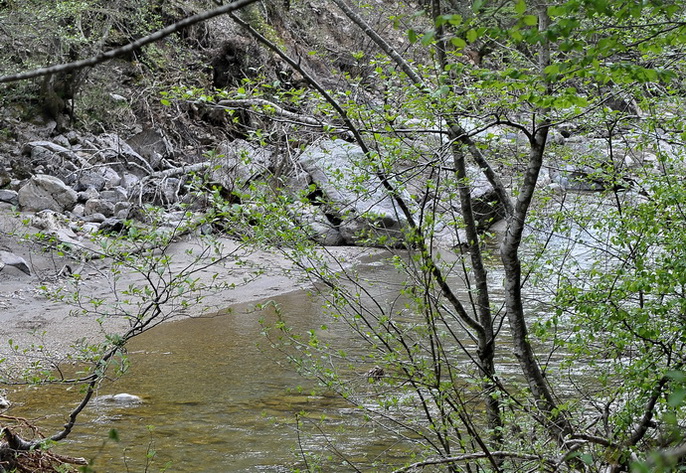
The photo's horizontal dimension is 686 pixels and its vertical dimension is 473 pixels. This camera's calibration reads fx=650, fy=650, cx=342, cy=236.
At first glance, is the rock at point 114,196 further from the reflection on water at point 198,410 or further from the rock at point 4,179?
the reflection on water at point 198,410

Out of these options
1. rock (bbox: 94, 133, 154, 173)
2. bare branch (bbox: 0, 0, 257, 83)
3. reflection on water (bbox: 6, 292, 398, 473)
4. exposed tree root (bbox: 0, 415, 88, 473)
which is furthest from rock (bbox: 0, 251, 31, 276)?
bare branch (bbox: 0, 0, 257, 83)

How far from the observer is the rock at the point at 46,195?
1384 centimetres

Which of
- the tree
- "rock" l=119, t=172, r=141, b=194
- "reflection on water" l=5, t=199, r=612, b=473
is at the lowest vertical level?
"reflection on water" l=5, t=199, r=612, b=473

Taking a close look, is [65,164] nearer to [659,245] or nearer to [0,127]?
[0,127]

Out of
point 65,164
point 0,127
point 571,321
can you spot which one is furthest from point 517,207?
point 0,127

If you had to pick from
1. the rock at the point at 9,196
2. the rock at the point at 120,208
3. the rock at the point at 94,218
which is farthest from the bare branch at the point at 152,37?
the rock at the point at 9,196

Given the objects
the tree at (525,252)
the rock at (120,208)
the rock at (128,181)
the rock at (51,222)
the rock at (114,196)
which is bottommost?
the tree at (525,252)

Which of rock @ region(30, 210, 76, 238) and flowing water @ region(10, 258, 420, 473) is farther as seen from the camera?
→ rock @ region(30, 210, 76, 238)

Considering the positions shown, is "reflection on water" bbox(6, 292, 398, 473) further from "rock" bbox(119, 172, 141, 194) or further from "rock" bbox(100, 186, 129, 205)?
"rock" bbox(119, 172, 141, 194)

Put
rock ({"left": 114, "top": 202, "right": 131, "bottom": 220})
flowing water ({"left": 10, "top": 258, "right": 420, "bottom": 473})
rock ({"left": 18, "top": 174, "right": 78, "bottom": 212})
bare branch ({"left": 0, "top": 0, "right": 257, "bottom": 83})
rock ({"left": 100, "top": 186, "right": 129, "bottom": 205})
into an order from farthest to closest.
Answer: rock ({"left": 100, "top": 186, "right": 129, "bottom": 205}) → rock ({"left": 114, "top": 202, "right": 131, "bottom": 220}) → rock ({"left": 18, "top": 174, "right": 78, "bottom": 212}) → flowing water ({"left": 10, "top": 258, "right": 420, "bottom": 473}) → bare branch ({"left": 0, "top": 0, "right": 257, "bottom": 83})

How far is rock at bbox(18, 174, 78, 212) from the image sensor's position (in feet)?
45.4

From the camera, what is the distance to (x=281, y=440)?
6.46m

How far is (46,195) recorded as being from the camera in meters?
14.1

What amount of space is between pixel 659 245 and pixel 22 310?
30.0 ft
